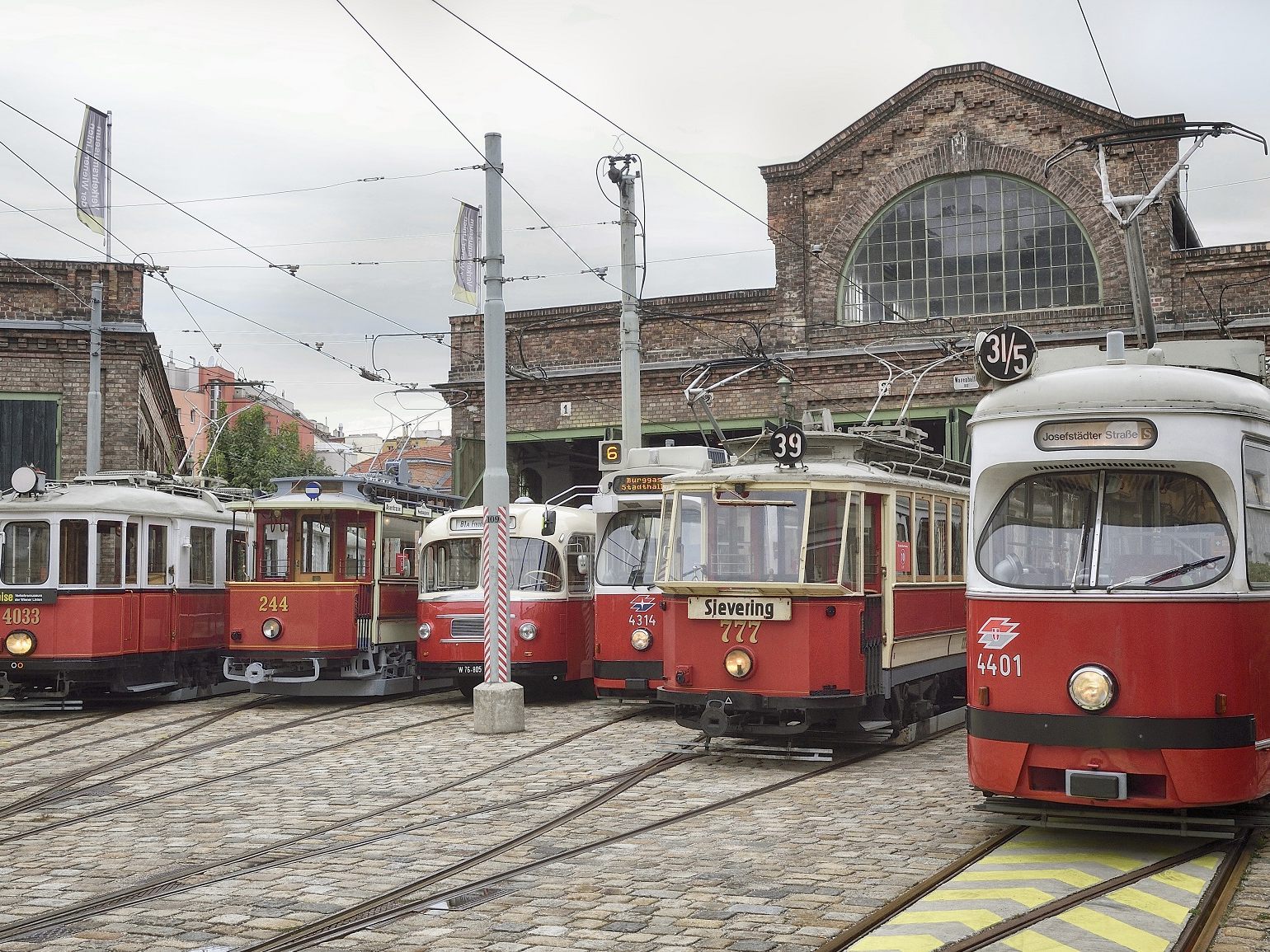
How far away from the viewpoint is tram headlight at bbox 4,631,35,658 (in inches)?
688

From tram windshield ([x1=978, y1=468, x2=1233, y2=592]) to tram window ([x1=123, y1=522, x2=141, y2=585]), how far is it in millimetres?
12663

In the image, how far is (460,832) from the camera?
9.59m

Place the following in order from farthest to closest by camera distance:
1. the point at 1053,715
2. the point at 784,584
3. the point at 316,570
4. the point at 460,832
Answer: the point at 316,570
the point at 784,584
the point at 460,832
the point at 1053,715

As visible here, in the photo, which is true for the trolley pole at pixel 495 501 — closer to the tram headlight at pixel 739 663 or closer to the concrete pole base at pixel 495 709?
the concrete pole base at pixel 495 709

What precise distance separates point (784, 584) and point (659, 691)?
1779mm

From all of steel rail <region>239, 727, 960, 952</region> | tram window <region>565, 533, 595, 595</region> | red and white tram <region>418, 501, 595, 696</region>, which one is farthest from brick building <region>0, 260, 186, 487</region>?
steel rail <region>239, 727, 960, 952</region>

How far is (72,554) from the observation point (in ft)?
58.2

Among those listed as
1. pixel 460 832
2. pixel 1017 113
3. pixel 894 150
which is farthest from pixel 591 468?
pixel 460 832

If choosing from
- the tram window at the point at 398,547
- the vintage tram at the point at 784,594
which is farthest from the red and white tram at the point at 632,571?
the tram window at the point at 398,547

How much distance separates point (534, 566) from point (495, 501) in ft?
10.7

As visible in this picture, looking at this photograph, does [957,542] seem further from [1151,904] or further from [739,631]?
[1151,904]

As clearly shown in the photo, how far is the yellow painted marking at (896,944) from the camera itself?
21.1ft

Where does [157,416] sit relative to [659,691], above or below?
above

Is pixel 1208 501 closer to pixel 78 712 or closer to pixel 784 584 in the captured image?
pixel 784 584
